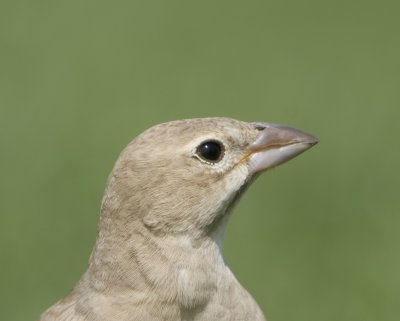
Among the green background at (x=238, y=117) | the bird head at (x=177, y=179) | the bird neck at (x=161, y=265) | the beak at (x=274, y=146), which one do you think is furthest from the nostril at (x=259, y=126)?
the green background at (x=238, y=117)

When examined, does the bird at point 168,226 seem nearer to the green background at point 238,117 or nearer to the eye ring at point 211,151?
the eye ring at point 211,151

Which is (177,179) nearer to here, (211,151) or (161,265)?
(211,151)

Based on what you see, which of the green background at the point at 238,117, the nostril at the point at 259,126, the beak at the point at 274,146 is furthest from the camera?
the green background at the point at 238,117

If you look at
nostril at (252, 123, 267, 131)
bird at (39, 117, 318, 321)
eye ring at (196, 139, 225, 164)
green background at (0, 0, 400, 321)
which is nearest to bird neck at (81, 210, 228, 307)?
bird at (39, 117, 318, 321)

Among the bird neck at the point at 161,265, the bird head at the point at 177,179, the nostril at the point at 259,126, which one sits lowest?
the bird neck at the point at 161,265

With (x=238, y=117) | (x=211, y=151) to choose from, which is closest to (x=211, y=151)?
(x=211, y=151)

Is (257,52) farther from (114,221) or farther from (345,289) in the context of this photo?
(114,221)

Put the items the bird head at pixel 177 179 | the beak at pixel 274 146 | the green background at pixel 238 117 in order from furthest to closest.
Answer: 1. the green background at pixel 238 117
2. the beak at pixel 274 146
3. the bird head at pixel 177 179
